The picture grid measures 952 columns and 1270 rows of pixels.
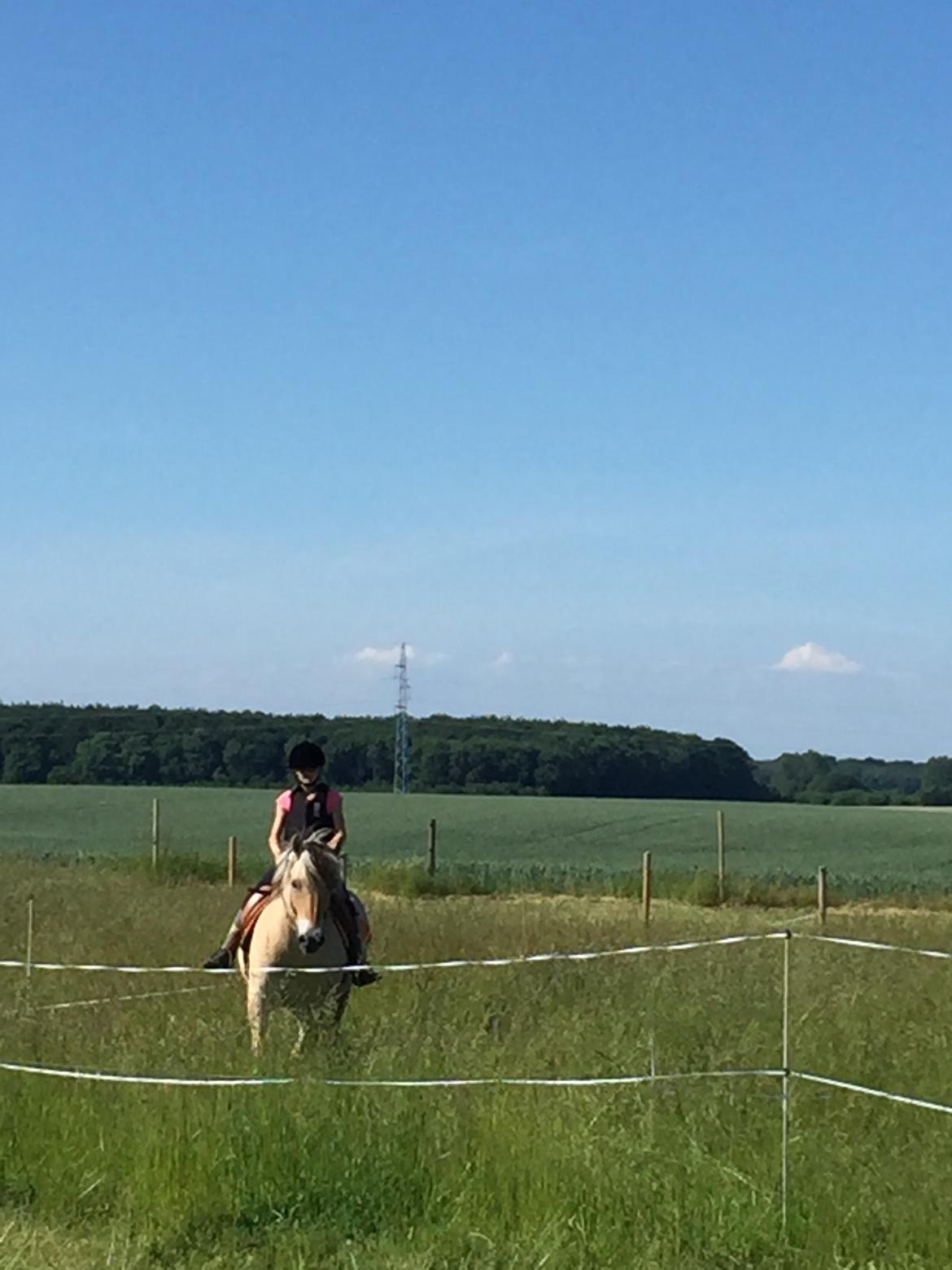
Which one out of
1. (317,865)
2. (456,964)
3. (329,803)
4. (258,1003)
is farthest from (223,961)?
(456,964)

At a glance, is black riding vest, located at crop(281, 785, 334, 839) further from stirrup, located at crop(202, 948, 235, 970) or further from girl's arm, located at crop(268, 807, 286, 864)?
stirrup, located at crop(202, 948, 235, 970)

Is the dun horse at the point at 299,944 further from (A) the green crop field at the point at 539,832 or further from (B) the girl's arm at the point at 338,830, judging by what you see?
(A) the green crop field at the point at 539,832

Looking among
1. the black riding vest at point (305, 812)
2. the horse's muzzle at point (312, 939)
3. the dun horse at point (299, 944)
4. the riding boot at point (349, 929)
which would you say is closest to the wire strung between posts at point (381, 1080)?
the dun horse at point (299, 944)

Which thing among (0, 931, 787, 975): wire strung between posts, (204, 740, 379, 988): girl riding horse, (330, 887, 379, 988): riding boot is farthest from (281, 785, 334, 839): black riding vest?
(0, 931, 787, 975): wire strung between posts

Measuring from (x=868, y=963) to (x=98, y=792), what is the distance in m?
66.6

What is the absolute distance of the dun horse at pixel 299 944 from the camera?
35.6 feet

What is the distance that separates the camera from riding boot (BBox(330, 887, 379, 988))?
448 inches

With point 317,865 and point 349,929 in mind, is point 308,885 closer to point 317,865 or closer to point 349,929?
point 317,865

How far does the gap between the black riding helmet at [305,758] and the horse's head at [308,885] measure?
1.15 meters

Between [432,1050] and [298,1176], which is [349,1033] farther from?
[298,1176]

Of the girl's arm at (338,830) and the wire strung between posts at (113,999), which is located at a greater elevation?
the girl's arm at (338,830)

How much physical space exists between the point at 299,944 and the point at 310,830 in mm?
950

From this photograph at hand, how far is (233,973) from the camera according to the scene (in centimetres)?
1445

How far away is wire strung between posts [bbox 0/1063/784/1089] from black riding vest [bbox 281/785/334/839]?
9.32 ft
